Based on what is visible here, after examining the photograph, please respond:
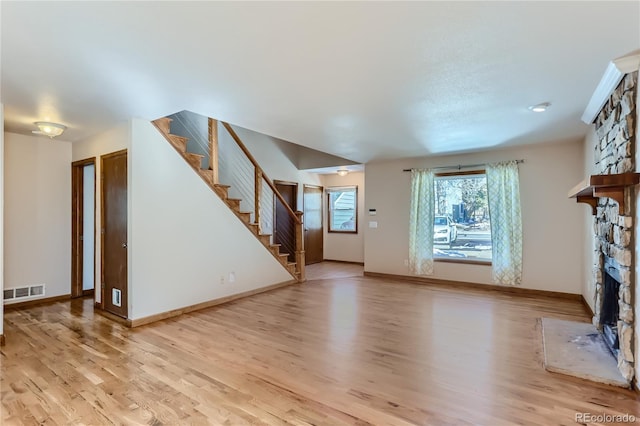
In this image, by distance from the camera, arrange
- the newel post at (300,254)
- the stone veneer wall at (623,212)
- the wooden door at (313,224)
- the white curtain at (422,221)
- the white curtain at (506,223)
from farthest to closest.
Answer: the wooden door at (313,224) < the newel post at (300,254) < the white curtain at (422,221) < the white curtain at (506,223) < the stone veneer wall at (623,212)

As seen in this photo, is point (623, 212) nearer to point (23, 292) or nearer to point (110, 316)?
point (110, 316)

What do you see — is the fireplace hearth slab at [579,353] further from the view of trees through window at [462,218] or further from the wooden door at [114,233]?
the wooden door at [114,233]

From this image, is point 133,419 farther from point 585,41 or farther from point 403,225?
point 403,225

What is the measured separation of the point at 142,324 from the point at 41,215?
243 centimetres

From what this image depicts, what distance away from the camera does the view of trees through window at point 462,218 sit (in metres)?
5.88

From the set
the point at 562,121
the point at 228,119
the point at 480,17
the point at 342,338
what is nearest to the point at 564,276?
the point at 562,121

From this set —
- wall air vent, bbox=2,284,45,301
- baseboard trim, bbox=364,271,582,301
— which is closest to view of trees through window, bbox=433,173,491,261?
baseboard trim, bbox=364,271,582,301

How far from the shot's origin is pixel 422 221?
245 inches

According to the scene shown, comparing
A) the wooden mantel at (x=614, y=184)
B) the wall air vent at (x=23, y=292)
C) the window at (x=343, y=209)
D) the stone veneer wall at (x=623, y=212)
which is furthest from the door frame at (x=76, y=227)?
the stone veneer wall at (x=623, y=212)

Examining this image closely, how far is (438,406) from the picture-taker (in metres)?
2.24

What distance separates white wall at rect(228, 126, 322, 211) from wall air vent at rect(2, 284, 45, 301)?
3616 millimetres

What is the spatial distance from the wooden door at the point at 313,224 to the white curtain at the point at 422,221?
9.75ft

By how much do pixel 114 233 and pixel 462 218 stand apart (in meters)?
5.43

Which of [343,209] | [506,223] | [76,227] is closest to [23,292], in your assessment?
[76,227]
